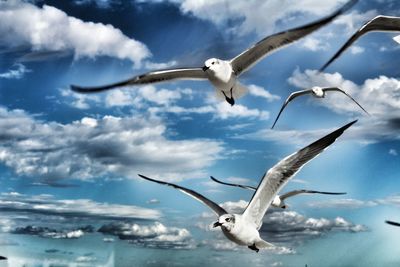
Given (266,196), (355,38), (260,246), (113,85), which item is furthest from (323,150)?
(113,85)

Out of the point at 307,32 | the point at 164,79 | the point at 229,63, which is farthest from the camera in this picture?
the point at 164,79

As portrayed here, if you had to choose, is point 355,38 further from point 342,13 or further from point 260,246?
point 260,246

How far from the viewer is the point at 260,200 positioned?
9.44 metres

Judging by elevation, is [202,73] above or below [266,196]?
above

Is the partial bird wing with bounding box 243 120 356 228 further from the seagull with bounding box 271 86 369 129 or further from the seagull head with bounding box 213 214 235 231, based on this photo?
the seagull with bounding box 271 86 369 129

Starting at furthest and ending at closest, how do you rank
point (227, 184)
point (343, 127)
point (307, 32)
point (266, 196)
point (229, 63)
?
point (227, 184)
point (229, 63)
point (307, 32)
point (266, 196)
point (343, 127)

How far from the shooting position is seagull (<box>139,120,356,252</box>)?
8891mm

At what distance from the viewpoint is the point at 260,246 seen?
31.4 feet

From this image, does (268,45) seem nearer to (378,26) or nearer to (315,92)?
(378,26)

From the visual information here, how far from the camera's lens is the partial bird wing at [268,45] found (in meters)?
9.93

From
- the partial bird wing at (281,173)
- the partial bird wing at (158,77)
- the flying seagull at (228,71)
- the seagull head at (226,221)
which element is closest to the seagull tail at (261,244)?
the partial bird wing at (281,173)

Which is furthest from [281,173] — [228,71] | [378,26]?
[378,26]

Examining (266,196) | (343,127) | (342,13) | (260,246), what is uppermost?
(342,13)

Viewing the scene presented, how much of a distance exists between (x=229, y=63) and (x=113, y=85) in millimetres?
2506
